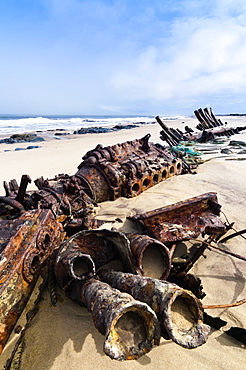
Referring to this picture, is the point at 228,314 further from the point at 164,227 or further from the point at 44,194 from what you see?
the point at 44,194

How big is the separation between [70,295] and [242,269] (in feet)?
6.14

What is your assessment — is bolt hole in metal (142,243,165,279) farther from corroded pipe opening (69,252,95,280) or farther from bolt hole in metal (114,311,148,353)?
bolt hole in metal (114,311,148,353)

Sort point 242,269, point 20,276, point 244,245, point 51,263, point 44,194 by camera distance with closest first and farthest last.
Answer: point 20,276, point 51,263, point 242,269, point 244,245, point 44,194

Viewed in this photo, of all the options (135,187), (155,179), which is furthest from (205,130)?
(135,187)

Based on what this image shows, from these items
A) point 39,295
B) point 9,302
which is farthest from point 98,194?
point 9,302

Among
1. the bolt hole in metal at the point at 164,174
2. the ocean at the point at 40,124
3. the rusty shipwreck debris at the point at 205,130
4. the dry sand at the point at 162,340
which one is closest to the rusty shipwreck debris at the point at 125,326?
the dry sand at the point at 162,340

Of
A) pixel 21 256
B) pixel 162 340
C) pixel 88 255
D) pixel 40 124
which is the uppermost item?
pixel 88 255

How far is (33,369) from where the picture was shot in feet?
5.24

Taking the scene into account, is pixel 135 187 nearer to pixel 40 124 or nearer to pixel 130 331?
pixel 130 331

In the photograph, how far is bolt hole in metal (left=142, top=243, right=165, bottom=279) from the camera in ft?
6.87

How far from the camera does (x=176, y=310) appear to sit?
1.41 metres

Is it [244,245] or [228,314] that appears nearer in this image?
[228,314]

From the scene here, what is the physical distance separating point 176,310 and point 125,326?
340 mm

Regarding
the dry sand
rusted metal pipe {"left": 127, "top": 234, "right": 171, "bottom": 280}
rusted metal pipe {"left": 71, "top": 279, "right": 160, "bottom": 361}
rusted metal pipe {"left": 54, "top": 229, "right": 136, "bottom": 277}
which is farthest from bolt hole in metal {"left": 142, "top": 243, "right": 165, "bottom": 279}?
rusted metal pipe {"left": 71, "top": 279, "right": 160, "bottom": 361}
